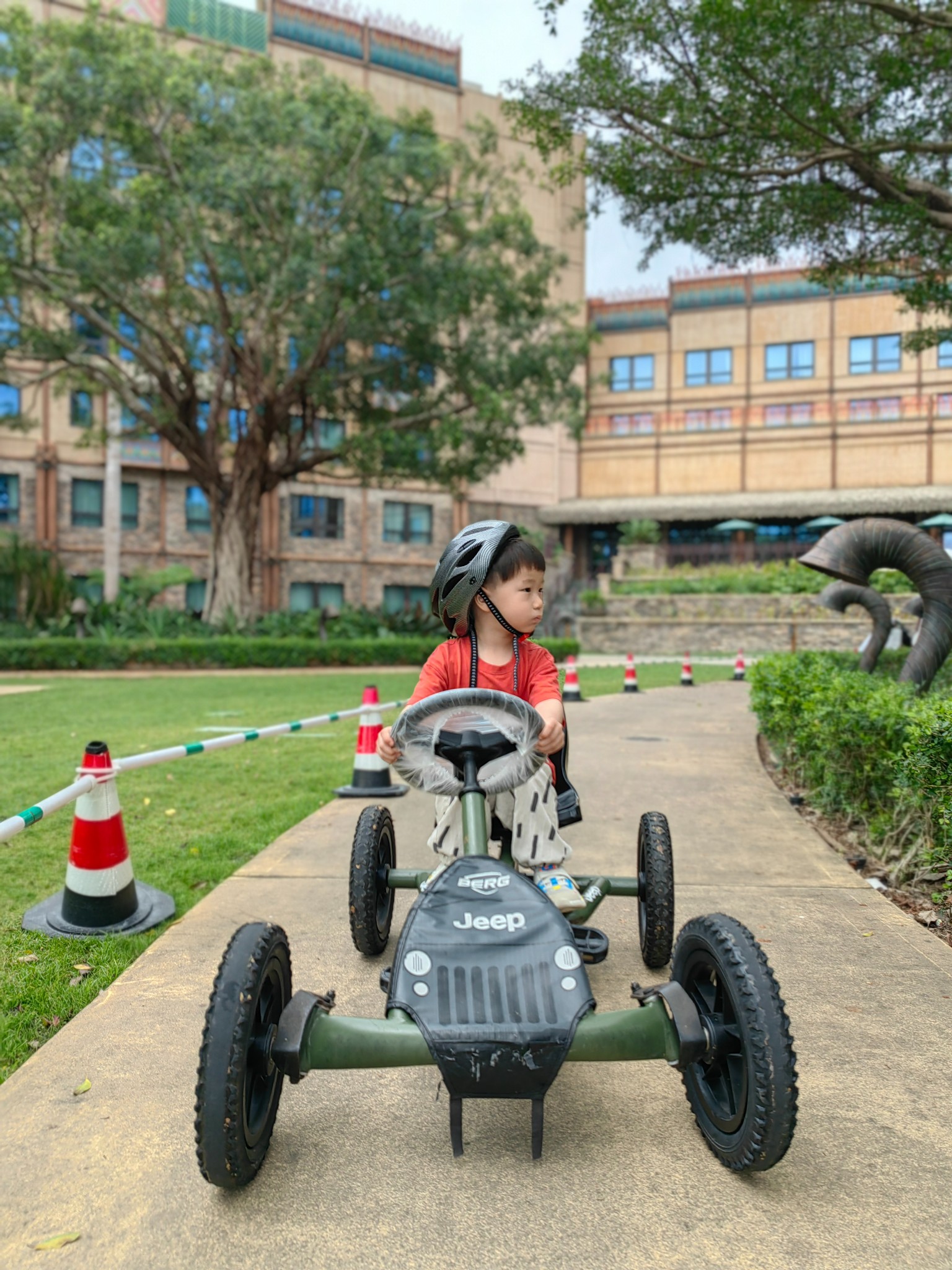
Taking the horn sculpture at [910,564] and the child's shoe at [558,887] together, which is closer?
the child's shoe at [558,887]

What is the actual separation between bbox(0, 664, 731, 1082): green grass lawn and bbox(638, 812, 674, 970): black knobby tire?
2011 mm

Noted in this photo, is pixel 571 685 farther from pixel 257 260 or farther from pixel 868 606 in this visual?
pixel 257 260

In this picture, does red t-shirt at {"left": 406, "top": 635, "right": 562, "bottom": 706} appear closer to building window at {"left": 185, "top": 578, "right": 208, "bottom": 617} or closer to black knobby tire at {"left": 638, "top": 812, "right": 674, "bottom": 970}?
black knobby tire at {"left": 638, "top": 812, "right": 674, "bottom": 970}

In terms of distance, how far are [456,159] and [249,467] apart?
837cm

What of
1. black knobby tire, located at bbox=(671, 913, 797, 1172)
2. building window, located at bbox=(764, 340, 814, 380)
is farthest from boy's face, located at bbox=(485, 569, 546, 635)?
building window, located at bbox=(764, 340, 814, 380)

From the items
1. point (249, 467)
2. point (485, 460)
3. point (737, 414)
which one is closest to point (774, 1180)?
point (485, 460)

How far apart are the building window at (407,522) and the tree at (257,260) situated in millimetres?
11781

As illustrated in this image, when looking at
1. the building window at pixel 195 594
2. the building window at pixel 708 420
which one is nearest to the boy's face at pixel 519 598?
the building window at pixel 195 594

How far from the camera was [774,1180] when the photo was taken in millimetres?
2215

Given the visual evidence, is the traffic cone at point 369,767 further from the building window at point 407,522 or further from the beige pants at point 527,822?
the building window at point 407,522

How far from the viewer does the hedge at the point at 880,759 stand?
409 cm

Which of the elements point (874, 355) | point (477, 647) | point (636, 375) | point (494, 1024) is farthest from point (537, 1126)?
point (636, 375)

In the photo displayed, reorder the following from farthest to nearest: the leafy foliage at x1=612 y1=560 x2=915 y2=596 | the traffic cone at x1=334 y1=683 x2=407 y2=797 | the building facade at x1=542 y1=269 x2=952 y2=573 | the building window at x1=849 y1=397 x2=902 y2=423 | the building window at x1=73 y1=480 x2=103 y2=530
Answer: the building window at x1=849 y1=397 x2=902 y2=423, the building facade at x1=542 y1=269 x2=952 y2=573, the building window at x1=73 y1=480 x2=103 y2=530, the leafy foliage at x1=612 y1=560 x2=915 y2=596, the traffic cone at x1=334 y1=683 x2=407 y2=797

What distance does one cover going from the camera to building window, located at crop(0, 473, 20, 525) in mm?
29328
